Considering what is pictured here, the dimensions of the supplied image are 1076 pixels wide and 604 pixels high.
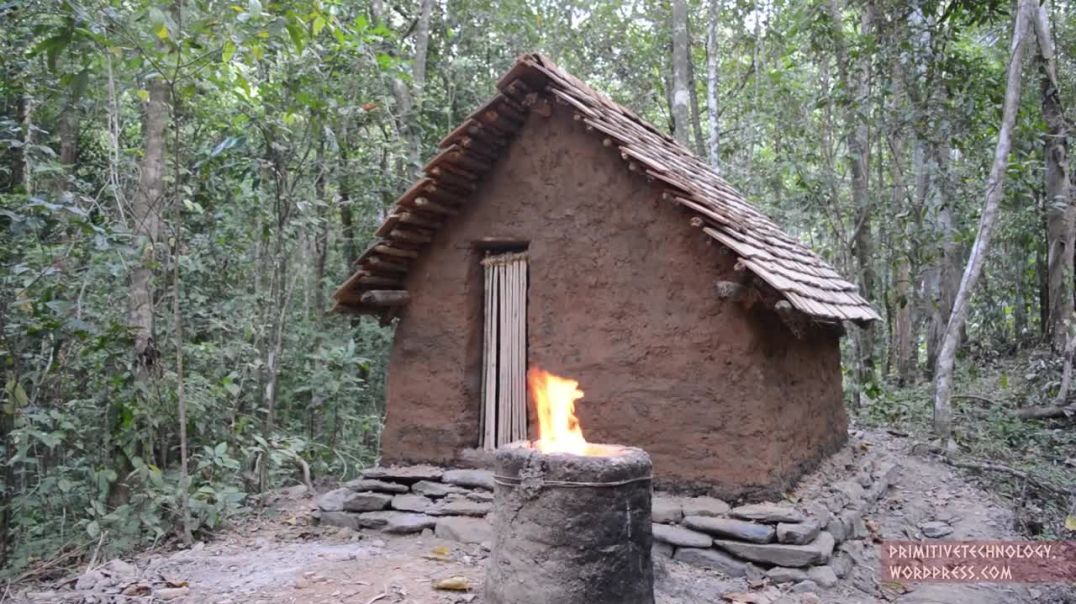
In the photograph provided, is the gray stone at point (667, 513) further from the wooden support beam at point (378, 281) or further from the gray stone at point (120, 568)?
the gray stone at point (120, 568)

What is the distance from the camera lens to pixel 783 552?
5.13m

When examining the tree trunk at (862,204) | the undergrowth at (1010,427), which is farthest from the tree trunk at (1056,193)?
the tree trunk at (862,204)

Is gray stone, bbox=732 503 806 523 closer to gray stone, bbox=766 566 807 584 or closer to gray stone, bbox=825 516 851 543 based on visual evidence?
gray stone, bbox=766 566 807 584

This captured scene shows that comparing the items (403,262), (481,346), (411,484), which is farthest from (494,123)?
(411,484)

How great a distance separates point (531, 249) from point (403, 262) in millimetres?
1264

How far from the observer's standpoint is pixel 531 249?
6.53m

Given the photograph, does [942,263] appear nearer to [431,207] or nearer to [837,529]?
[837,529]

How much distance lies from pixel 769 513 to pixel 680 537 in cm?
66

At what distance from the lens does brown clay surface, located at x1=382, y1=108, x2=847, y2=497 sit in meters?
5.65

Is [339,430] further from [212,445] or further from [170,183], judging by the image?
[170,183]

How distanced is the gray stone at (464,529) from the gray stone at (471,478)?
318 mm

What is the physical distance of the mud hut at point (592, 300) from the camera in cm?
562

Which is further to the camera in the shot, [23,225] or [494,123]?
[494,123]

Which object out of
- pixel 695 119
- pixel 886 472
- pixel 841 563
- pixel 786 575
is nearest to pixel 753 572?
pixel 786 575
